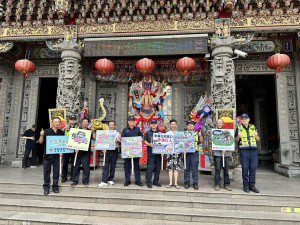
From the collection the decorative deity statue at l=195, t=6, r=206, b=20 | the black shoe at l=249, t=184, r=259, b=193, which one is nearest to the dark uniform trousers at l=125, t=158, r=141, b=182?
the black shoe at l=249, t=184, r=259, b=193

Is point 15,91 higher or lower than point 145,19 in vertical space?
lower

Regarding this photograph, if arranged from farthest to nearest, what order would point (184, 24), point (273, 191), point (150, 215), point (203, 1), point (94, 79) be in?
point (94, 79) < point (184, 24) < point (203, 1) < point (273, 191) < point (150, 215)

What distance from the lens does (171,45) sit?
19.7ft

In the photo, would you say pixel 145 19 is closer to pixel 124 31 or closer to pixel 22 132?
pixel 124 31

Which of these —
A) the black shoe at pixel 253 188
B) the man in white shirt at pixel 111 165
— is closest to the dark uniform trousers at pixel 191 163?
the black shoe at pixel 253 188

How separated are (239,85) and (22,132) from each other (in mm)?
10577

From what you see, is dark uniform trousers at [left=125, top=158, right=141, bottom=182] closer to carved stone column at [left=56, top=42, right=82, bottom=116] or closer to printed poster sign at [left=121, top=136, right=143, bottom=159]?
printed poster sign at [left=121, top=136, right=143, bottom=159]

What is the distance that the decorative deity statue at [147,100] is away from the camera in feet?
23.5

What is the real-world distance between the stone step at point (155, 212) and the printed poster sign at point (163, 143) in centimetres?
117

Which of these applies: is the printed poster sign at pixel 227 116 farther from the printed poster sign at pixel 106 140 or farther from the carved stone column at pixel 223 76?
the printed poster sign at pixel 106 140

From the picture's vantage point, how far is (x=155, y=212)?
3.33m

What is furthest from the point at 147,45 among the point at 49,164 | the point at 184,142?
the point at 49,164

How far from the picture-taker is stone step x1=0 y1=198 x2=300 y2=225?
10.5ft

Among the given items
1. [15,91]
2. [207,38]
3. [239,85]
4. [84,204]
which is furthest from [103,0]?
[239,85]
